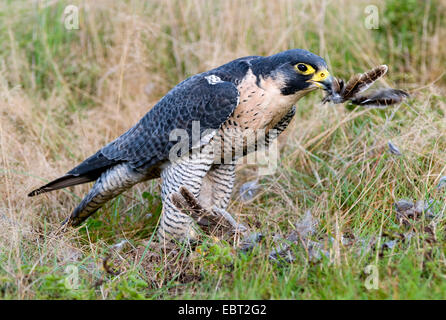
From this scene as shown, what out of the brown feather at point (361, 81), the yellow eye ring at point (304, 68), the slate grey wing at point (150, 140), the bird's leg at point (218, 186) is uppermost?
the yellow eye ring at point (304, 68)

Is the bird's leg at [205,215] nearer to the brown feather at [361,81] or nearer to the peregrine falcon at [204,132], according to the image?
the peregrine falcon at [204,132]

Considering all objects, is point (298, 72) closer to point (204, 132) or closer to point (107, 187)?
point (204, 132)

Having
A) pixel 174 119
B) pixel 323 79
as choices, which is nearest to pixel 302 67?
pixel 323 79

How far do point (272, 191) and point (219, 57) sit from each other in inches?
75.3

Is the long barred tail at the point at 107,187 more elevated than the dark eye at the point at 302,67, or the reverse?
the dark eye at the point at 302,67

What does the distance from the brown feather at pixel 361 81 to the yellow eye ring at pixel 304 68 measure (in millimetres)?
264

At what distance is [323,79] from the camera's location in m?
3.56

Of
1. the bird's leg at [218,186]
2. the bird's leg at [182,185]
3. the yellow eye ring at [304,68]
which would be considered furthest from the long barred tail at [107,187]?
the yellow eye ring at [304,68]

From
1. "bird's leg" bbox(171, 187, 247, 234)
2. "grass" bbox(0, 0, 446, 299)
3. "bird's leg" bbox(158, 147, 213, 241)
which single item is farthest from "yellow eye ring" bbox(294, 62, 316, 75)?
"bird's leg" bbox(171, 187, 247, 234)

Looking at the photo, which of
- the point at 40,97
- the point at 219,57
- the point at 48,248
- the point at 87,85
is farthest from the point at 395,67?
the point at 48,248

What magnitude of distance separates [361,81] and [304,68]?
1.38 feet

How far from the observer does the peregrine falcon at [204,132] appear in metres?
3.69

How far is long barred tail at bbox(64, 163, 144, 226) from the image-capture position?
4211mm

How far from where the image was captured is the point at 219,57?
5.82m
